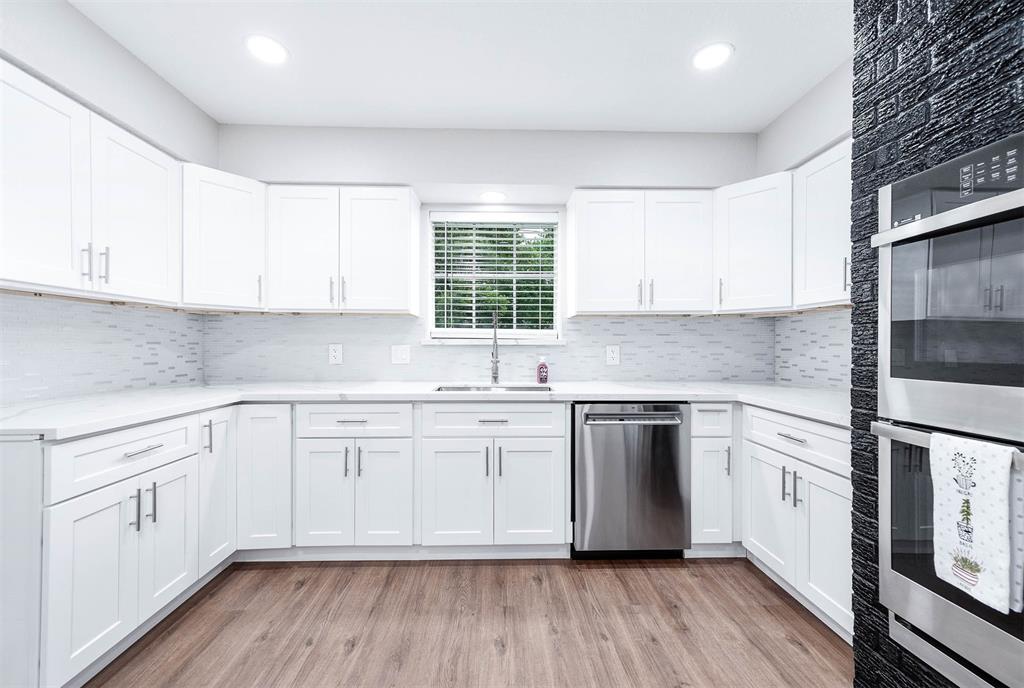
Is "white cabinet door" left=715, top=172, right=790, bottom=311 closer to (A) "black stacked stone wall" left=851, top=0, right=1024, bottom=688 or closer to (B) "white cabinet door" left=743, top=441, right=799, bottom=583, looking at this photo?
(B) "white cabinet door" left=743, top=441, right=799, bottom=583

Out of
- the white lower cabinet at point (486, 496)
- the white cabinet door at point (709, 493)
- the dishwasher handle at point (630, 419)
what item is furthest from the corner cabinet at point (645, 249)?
the white lower cabinet at point (486, 496)

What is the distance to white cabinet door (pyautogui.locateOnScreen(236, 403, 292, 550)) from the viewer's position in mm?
2457

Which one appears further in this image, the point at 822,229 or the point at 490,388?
the point at 490,388

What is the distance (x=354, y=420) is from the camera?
2.52 metres

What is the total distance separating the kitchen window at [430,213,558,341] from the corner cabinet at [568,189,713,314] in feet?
1.64

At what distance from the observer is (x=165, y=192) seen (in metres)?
2.38

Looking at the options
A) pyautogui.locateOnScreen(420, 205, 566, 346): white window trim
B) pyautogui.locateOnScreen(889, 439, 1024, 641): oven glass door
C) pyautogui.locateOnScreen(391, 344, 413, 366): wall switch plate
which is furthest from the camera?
pyautogui.locateOnScreen(420, 205, 566, 346): white window trim

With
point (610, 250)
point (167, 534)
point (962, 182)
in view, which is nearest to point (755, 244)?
point (610, 250)

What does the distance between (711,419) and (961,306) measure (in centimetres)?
164

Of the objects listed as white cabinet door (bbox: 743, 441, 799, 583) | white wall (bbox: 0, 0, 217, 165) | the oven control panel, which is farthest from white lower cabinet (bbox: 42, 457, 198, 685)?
white cabinet door (bbox: 743, 441, 799, 583)

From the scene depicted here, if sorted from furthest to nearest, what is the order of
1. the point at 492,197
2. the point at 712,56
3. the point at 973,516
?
1. the point at 492,197
2. the point at 712,56
3. the point at 973,516

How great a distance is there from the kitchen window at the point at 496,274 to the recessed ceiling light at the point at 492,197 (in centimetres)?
18

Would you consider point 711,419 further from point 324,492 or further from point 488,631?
point 324,492

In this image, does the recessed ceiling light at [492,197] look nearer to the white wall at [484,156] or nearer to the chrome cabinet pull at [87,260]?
the white wall at [484,156]
